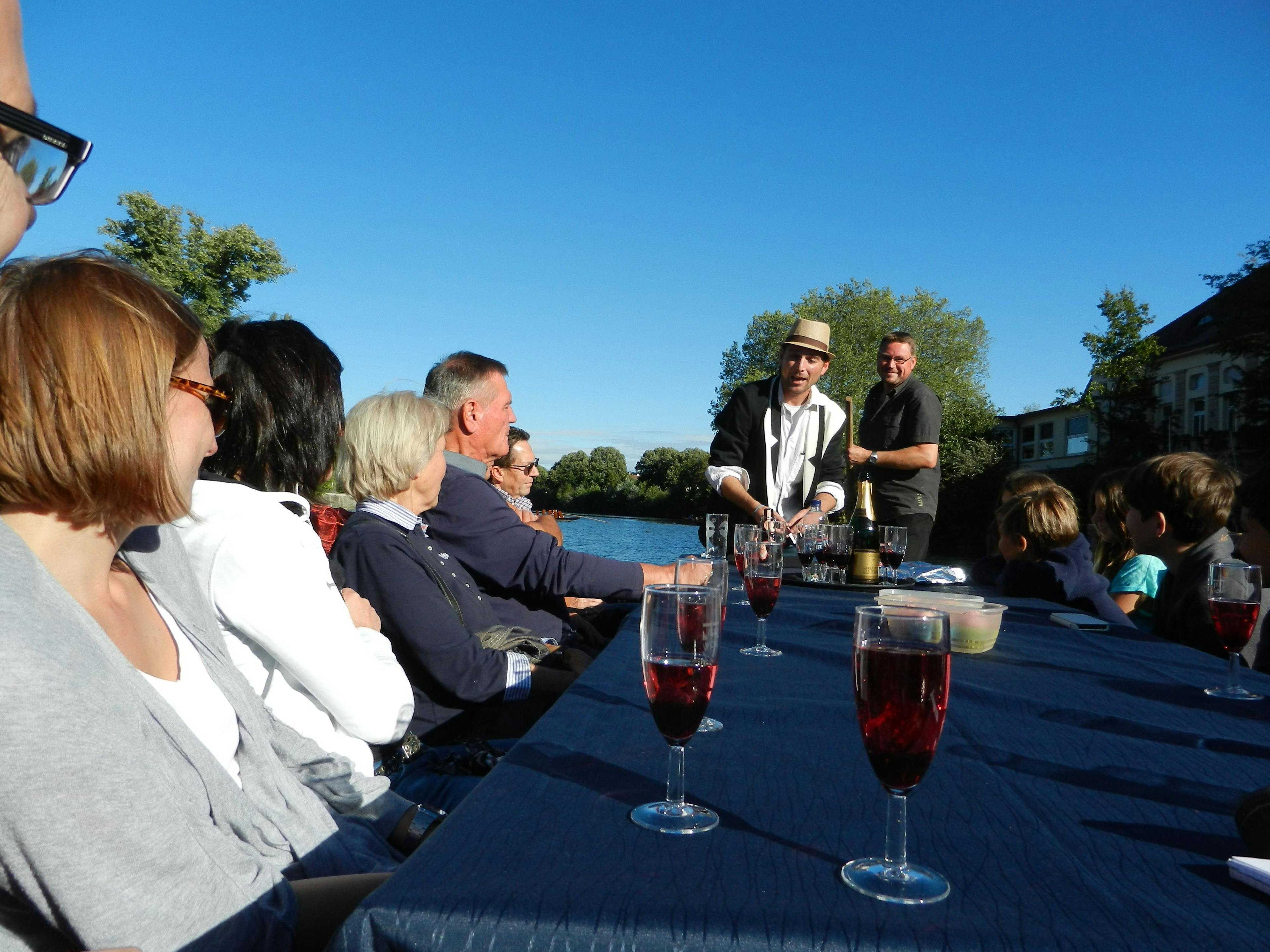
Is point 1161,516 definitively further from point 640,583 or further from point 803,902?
point 803,902

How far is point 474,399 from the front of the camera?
3.37 metres

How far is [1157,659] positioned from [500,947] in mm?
1719

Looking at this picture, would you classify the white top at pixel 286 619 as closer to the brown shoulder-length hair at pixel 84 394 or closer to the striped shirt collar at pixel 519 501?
the brown shoulder-length hair at pixel 84 394

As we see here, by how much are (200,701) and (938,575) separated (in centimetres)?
265

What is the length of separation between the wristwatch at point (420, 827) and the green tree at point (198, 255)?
28976mm

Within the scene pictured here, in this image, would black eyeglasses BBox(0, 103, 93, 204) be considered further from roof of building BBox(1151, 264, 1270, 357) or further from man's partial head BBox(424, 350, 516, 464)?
roof of building BBox(1151, 264, 1270, 357)

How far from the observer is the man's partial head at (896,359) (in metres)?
5.04

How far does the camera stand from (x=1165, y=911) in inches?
28.4

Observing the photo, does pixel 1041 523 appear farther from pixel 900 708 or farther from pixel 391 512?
pixel 900 708

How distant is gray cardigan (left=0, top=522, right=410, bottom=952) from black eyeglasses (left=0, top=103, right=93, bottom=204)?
45 centimetres

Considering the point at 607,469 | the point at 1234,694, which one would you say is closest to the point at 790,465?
the point at 1234,694

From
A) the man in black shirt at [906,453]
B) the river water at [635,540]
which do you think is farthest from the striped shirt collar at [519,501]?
the man in black shirt at [906,453]

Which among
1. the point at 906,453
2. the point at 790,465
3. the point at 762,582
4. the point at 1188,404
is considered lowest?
the point at 762,582

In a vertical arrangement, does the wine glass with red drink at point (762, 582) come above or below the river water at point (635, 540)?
above
